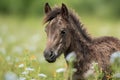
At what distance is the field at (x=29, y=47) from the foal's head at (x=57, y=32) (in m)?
0.26

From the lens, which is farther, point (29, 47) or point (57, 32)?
point (29, 47)

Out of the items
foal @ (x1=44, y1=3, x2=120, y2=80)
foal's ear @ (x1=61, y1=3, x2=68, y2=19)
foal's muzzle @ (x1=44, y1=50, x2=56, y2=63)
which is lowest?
foal's muzzle @ (x1=44, y1=50, x2=56, y2=63)

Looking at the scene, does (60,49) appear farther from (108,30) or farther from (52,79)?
(108,30)

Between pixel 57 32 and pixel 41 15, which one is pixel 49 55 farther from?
pixel 41 15

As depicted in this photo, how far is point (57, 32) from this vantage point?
29.5ft

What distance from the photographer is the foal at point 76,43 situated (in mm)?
8981

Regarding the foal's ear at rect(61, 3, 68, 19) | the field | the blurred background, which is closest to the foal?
the foal's ear at rect(61, 3, 68, 19)

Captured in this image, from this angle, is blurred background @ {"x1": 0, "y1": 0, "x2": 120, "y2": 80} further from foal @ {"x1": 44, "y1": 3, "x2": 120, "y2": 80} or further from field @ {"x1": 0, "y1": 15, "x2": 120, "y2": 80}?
foal @ {"x1": 44, "y1": 3, "x2": 120, "y2": 80}

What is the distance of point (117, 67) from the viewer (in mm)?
7523

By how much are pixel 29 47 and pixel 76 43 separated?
5422 millimetres

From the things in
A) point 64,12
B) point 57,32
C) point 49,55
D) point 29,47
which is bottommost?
point 49,55

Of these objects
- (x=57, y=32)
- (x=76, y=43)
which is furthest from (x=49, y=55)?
(x=76, y=43)

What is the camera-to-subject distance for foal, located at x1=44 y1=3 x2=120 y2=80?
8981mm

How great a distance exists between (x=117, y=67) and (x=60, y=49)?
1627mm
